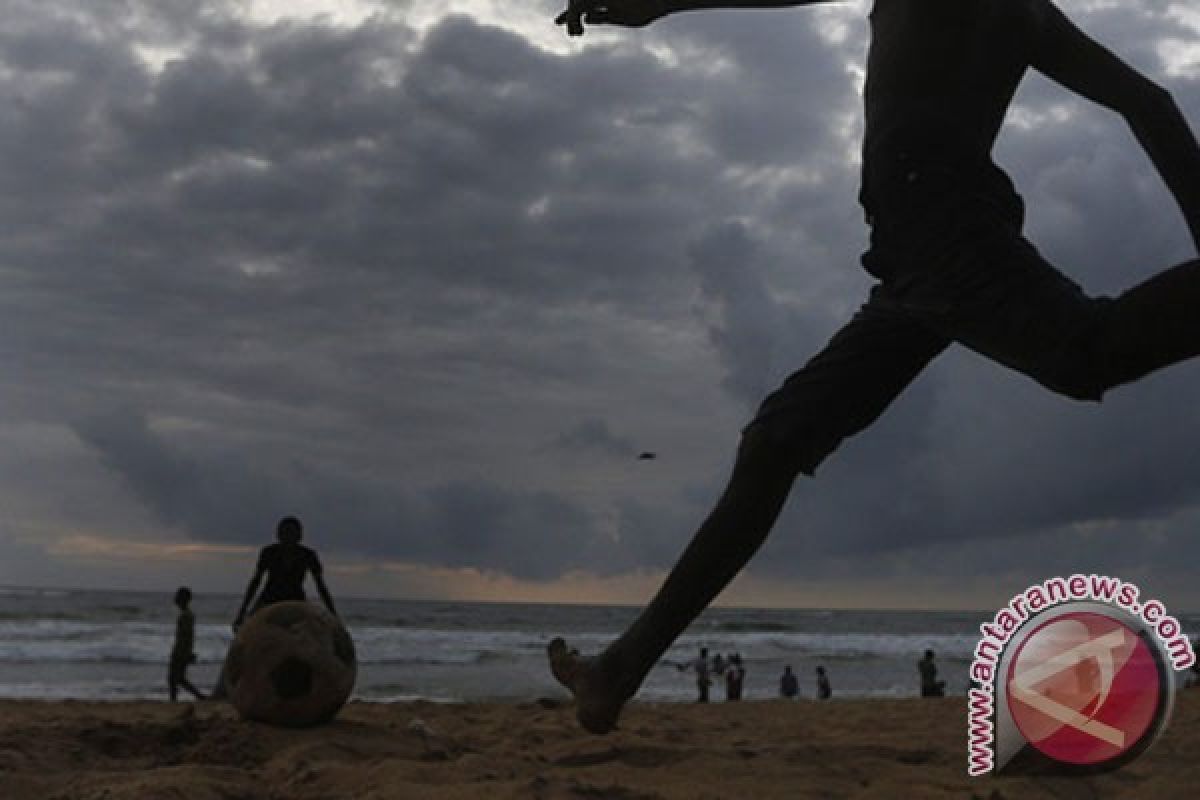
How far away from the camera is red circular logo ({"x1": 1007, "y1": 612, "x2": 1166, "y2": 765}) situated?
7.91 ft

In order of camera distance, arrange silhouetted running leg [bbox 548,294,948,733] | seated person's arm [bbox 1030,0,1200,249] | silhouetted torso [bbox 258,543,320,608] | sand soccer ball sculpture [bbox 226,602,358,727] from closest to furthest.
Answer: seated person's arm [bbox 1030,0,1200,249]
silhouetted running leg [bbox 548,294,948,733]
sand soccer ball sculpture [bbox 226,602,358,727]
silhouetted torso [bbox 258,543,320,608]

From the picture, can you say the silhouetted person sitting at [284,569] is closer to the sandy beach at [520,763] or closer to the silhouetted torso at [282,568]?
the silhouetted torso at [282,568]

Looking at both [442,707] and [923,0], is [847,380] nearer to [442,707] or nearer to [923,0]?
[923,0]

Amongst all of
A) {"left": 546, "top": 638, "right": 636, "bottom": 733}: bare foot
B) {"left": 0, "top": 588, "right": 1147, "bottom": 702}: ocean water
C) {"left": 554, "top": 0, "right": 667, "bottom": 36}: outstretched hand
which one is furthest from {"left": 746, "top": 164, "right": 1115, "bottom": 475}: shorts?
{"left": 0, "top": 588, "right": 1147, "bottom": 702}: ocean water

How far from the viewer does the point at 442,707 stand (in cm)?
881

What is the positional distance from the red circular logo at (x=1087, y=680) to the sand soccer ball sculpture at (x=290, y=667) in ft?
13.0

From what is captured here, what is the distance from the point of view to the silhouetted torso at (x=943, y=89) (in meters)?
2.42

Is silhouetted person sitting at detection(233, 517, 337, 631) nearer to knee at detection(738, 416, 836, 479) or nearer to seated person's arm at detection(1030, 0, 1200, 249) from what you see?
knee at detection(738, 416, 836, 479)

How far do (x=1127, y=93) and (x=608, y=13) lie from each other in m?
1.15

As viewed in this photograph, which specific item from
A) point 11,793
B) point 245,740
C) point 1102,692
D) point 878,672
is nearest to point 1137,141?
point 1102,692

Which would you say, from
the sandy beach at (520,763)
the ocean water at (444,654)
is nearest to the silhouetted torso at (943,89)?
the sandy beach at (520,763)

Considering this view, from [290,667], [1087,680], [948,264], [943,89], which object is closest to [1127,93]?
[943,89]

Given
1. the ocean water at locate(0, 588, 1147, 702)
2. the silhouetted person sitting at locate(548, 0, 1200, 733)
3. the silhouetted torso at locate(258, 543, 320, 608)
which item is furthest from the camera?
the ocean water at locate(0, 588, 1147, 702)

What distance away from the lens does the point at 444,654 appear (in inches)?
1288
